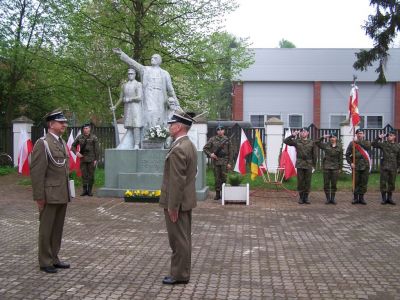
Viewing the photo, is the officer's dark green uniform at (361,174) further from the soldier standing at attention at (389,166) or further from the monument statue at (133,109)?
the monument statue at (133,109)

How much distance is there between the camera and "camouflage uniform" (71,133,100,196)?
1335 centimetres

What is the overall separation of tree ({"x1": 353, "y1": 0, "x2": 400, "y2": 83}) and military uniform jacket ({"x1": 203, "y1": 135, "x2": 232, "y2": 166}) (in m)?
8.91

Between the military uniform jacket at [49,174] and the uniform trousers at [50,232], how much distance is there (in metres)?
0.14

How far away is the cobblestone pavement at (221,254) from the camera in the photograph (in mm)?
5301

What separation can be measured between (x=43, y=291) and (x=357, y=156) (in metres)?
9.37

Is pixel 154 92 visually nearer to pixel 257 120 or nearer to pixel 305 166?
pixel 305 166

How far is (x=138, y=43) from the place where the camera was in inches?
769

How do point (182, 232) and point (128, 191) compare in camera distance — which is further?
point (128, 191)

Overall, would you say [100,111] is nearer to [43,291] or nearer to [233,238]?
[233,238]

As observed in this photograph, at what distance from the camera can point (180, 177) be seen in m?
5.39

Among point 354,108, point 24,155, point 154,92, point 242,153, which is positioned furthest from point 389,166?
point 24,155


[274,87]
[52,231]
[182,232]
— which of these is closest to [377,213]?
[182,232]

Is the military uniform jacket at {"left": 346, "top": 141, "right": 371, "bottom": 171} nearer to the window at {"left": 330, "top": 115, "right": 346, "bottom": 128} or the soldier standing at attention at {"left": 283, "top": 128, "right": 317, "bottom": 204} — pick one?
the soldier standing at attention at {"left": 283, "top": 128, "right": 317, "bottom": 204}

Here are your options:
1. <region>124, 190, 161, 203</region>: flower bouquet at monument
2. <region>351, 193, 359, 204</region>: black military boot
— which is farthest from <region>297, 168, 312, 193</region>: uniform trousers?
<region>124, 190, 161, 203</region>: flower bouquet at monument
